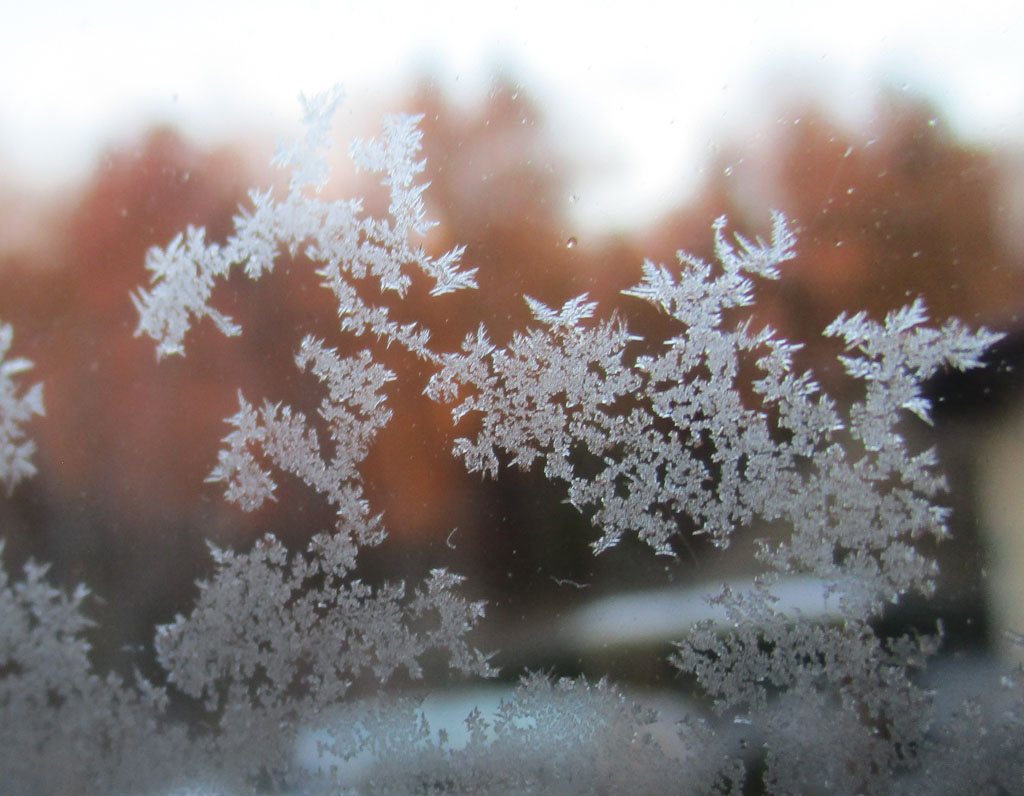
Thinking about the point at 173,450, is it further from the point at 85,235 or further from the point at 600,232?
the point at 600,232

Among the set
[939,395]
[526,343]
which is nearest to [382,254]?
[526,343]

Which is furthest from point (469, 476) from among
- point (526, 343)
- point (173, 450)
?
→ point (173, 450)

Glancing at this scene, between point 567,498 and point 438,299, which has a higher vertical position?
point 438,299

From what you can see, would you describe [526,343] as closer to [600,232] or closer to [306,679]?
[600,232]

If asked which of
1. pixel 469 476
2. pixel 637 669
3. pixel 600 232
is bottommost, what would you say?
pixel 637 669

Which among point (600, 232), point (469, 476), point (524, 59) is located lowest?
point (469, 476)

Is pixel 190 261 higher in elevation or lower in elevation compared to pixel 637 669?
higher
